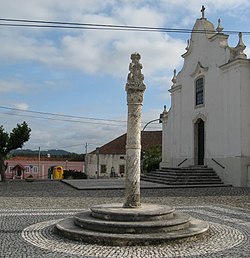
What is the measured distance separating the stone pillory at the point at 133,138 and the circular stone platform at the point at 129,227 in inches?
20.2

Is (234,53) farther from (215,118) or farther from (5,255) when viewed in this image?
A: (5,255)

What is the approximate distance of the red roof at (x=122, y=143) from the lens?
174ft

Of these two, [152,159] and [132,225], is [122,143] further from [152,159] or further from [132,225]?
[132,225]

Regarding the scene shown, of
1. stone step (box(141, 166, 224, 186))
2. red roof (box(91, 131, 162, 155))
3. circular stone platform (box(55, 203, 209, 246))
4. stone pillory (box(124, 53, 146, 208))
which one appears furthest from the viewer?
red roof (box(91, 131, 162, 155))

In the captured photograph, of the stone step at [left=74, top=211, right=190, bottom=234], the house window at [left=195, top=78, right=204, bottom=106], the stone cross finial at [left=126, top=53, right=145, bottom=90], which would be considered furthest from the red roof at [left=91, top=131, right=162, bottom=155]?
the stone step at [left=74, top=211, right=190, bottom=234]

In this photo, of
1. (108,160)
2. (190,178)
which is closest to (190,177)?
(190,178)

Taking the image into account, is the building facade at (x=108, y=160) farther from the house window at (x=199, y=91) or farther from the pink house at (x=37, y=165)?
the house window at (x=199, y=91)

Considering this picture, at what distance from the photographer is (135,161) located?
29.5 feet

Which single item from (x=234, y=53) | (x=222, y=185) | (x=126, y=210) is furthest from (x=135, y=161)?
(x=234, y=53)

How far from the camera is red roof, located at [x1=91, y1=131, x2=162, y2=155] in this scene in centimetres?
5311

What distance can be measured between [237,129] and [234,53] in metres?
4.73

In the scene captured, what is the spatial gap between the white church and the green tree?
3.70m

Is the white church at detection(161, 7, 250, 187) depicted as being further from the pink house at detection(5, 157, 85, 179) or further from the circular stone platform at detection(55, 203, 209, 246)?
the pink house at detection(5, 157, 85, 179)

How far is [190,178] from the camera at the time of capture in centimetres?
2327
